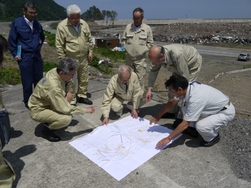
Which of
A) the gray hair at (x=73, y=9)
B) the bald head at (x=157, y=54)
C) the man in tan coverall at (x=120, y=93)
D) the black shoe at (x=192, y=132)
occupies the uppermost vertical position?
the gray hair at (x=73, y=9)

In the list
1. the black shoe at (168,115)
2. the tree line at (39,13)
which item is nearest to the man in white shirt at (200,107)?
the black shoe at (168,115)

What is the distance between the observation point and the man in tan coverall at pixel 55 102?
10.0 ft

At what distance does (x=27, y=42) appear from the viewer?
414 centimetres

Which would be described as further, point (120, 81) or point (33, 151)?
point (120, 81)

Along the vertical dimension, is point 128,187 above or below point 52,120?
below

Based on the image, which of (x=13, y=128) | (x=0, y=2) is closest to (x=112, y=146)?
(x=13, y=128)

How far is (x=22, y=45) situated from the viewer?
4.12m

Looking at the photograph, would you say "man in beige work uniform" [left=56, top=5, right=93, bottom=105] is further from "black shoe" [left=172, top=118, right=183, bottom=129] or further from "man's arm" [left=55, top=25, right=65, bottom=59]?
"black shoe" [left=172, top=118, right=183, bottom=129]

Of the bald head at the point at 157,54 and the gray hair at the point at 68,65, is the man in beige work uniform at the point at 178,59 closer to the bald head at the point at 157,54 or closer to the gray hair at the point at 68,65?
the bald head at the point at 157,54

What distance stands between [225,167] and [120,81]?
199cm

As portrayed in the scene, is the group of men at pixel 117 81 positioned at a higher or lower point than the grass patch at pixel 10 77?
higher

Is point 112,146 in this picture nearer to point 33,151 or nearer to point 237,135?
point 33,151

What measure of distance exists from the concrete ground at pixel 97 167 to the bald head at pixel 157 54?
1160mm

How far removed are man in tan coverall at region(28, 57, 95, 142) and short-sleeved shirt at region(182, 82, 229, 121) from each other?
1.23 metres
